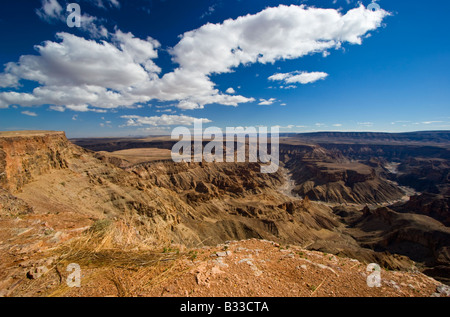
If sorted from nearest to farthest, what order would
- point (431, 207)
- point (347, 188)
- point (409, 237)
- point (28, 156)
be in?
point (28, 156) < point (409, 237) < point (431, 207) < point (347, 188)

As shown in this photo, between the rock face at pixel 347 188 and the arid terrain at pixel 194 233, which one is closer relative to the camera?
the arid terrain at pixel 194 233

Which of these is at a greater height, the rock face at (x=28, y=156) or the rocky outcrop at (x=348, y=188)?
the rock face at (x=28, y=156)

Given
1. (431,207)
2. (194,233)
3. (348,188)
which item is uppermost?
(194,233)

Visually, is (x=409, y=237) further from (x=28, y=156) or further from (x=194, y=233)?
(x=28, y=156)

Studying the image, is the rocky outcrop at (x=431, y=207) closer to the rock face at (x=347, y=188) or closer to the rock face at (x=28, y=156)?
the rock face at (x=347, y=188)

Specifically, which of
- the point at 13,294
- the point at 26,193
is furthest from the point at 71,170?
the point at 13,294

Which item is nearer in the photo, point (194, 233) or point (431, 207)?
point (194, 233)

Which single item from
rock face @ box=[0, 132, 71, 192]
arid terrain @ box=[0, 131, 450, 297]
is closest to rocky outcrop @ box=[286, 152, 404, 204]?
arid terrain @ box=[0, 131, 450, 297]

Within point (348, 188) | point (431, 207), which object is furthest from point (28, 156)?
point (348, 188)

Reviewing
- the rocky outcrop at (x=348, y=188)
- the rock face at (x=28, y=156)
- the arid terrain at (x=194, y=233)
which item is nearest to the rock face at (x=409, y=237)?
the arid terrain at (x=194, y=233)
